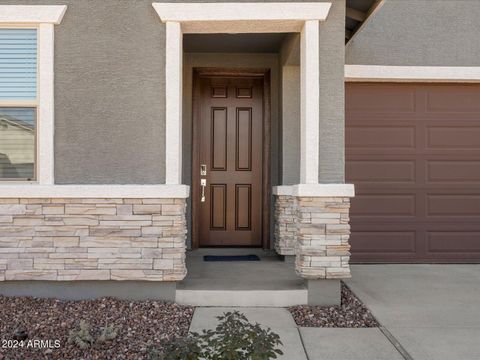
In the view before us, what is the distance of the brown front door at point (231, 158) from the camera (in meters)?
6.12

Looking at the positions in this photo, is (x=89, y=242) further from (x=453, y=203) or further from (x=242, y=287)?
(x=453, y=203)

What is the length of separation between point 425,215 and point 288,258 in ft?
6.50

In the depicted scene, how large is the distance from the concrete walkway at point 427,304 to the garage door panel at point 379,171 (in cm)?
108

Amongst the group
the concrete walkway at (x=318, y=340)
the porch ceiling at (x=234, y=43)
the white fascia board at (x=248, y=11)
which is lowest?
the concrete walkway at (x=318, y=340)

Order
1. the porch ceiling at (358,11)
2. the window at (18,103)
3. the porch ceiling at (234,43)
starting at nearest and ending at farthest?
1. the window at (18,103)
2. the porch ceiling at (358,11)
3. the porch ceiling at (234,43)

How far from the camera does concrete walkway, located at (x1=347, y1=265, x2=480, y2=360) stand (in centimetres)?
316

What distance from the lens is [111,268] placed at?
13.0ft

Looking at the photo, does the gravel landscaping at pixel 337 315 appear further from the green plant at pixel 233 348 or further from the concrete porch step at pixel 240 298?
the green plant at pixel 233 348

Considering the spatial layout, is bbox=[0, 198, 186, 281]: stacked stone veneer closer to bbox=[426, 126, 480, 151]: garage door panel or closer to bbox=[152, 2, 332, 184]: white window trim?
bbox=[152, 2, 332, 184]: white window trim

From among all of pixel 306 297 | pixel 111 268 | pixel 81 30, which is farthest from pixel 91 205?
Answer: pixel 306 297

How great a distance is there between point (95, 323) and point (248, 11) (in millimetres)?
2833

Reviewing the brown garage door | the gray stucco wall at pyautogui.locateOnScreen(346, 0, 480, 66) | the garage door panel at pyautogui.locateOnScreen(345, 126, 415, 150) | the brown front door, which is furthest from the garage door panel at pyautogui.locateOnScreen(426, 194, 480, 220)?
the brown front door

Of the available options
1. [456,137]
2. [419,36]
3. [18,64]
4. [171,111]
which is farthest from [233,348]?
[419,36]

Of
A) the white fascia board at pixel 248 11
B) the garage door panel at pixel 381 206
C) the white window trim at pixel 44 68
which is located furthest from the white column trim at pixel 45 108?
the garage door panel at pixel 381 206
